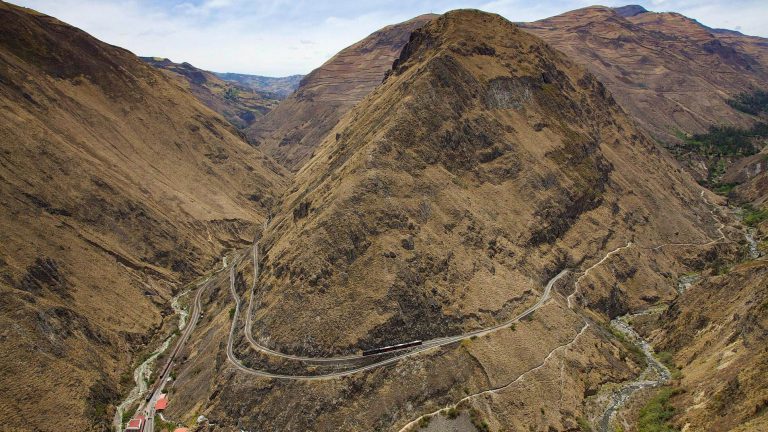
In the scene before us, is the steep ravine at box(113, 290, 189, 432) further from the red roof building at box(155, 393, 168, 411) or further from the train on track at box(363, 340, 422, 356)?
the train on track at box(363, 340, 422, 356)

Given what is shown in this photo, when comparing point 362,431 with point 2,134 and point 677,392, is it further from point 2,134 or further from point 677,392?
point 2,134

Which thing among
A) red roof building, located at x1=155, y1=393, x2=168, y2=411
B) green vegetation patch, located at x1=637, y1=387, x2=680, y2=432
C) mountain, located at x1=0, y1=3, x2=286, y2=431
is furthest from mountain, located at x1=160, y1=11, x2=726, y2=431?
mountain, located at x1=0, y1=3, x2=286, y2=431

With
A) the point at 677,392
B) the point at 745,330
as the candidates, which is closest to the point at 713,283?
the point at 745,330

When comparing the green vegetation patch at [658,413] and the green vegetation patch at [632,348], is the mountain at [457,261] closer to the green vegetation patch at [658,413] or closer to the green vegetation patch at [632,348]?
the green vegetation patch at [632,348]

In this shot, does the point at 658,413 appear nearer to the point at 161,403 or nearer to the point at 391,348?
the point at 391,348

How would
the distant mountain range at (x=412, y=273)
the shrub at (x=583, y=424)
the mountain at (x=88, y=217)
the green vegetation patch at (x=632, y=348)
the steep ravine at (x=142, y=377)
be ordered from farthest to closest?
1. the green vegetation patch at (x=632, y=348)
2. the steep ravine at (x=142, y=377)
3. the mountain at (x=88, y=217)
4. the distant mountain range at (x=412, y=273)
5. the shrub at (x=583, y=424)

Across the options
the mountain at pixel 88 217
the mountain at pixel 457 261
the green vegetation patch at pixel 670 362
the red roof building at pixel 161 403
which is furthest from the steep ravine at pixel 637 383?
the mountain at pixel 88 217
